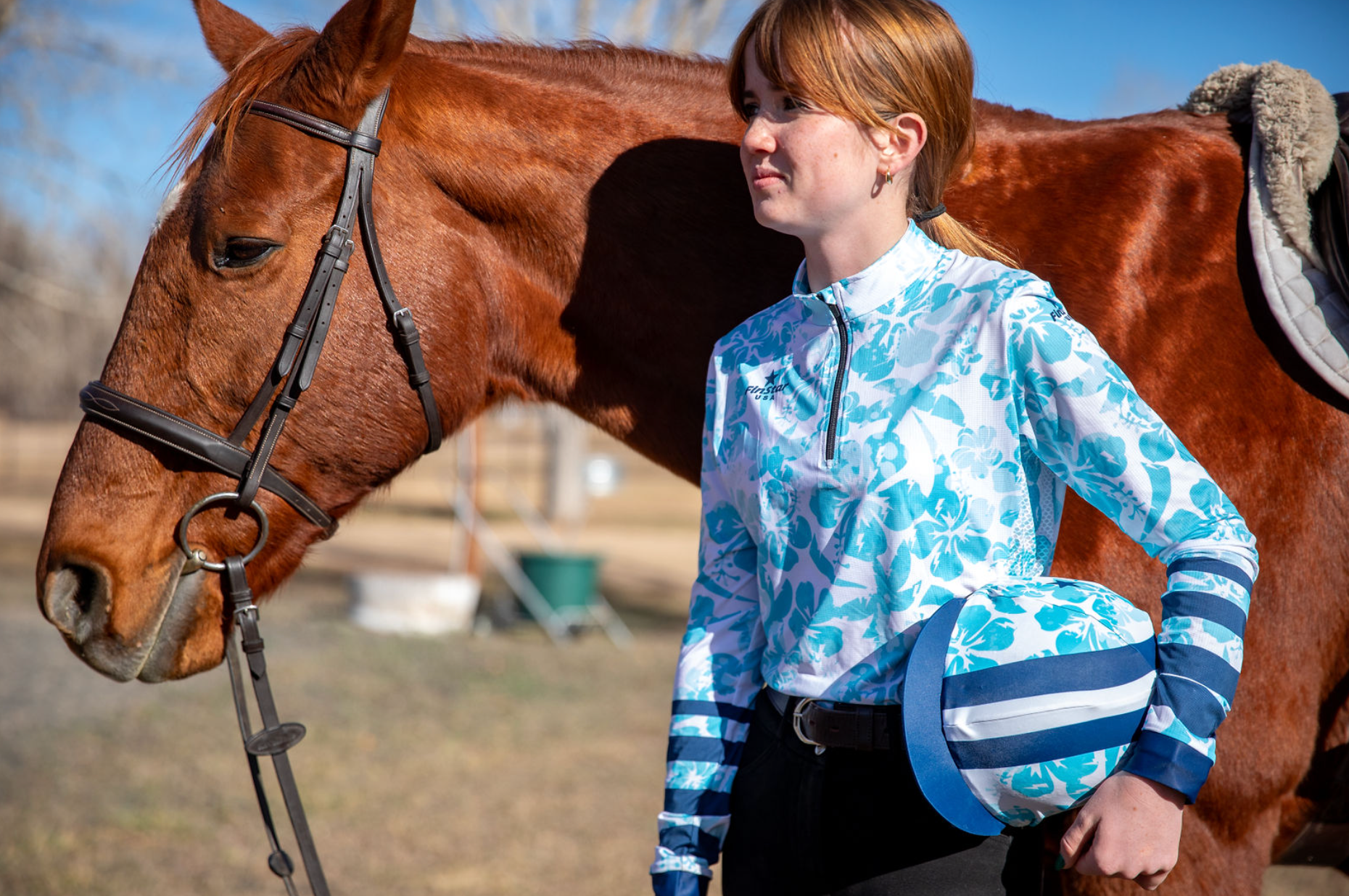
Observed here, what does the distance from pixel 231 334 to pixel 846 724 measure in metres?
1.20

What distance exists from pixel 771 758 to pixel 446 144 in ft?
3.97

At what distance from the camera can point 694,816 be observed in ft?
4.41

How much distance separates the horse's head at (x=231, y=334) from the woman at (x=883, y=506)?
673 millimetres

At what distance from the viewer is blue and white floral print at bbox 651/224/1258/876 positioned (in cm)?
106

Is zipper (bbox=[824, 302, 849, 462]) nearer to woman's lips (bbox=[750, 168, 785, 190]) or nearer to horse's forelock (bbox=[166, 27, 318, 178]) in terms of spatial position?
woman's lips (bbox=[750, 168, 785, 190])

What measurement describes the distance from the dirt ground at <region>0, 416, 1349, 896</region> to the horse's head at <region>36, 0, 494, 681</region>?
428 mm

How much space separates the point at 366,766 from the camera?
17.7 ft

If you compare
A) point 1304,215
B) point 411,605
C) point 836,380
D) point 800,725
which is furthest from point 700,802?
point 411,605

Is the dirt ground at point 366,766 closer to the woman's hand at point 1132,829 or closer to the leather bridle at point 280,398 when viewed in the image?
the leather bridle at point 280,398

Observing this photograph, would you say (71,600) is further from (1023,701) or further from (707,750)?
(1023,701)

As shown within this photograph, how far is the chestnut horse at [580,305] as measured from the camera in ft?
5.03

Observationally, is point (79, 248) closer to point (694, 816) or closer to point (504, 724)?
point (504, 724)

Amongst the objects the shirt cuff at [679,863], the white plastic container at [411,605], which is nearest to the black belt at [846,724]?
the shirt cuff at [679,863]

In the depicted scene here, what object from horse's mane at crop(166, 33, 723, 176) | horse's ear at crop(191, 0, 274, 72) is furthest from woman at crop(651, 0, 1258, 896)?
horse's ear at crop(191, 0, 274, 72)
